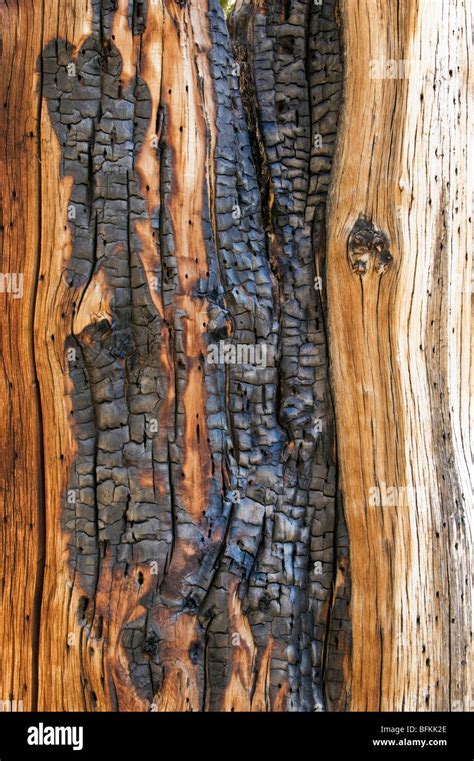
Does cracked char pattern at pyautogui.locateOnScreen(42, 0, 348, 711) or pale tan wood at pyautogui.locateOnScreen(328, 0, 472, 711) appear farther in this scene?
pale tan wood at pyautogui.locateOnScreen(328, 0, 472, 711)

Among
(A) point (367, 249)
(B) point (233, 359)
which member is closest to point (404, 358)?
(A) point (367, 249)

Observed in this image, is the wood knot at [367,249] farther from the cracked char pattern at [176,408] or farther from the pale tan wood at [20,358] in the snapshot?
the pale tan wood at [20,358]

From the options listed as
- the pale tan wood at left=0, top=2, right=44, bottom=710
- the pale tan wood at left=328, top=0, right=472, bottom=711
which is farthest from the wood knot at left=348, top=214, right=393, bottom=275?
the pale tan wood at left=0, top=2, right=44, bottom=710

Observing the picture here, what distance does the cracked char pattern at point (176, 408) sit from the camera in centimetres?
210

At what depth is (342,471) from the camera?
2.29 meters

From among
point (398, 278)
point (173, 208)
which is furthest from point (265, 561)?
point (173, 208)

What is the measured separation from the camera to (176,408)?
2.14m

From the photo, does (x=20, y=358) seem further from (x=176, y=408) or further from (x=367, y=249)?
(x=367, y=249)

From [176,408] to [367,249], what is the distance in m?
0.75

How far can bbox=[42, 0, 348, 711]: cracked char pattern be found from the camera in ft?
6.89

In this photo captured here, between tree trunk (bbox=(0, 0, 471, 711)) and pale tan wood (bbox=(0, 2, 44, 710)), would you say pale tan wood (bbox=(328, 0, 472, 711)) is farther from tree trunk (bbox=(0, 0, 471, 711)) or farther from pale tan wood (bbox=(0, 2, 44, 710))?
pale tan wood (bbox=(0, 2, 44, 710))

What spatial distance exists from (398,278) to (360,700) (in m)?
1.29

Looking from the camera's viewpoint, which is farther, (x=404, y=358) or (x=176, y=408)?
(x=404, y=358)

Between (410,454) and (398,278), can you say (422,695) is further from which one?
(398,278)
